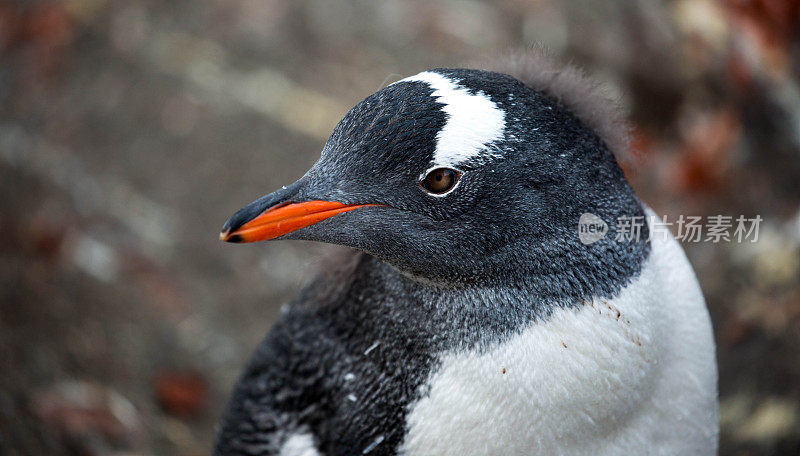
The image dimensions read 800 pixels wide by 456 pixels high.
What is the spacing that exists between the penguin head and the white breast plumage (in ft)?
0.55

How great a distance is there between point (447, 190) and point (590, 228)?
1.25 ft

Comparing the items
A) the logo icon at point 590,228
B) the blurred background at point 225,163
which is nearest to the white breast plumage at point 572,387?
the logo icon at point 590,228

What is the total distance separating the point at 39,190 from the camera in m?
4.13

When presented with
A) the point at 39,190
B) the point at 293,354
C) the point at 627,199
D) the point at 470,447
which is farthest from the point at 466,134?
the point at 39,190

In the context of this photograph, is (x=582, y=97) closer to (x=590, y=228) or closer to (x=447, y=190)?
(x=590, y=228)

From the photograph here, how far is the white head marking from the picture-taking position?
1646mm

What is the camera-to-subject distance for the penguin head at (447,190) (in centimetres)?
167

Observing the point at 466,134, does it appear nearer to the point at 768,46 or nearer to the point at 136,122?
the point at 768,46

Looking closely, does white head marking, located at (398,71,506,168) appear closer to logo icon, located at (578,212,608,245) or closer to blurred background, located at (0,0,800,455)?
logo icon, located at (578,212,608,245)

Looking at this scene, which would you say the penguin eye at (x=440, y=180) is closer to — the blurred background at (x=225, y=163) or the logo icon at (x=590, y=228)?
the logo icon at (x=590, y=228)

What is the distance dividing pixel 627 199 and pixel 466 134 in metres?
0.53

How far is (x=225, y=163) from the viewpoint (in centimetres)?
425

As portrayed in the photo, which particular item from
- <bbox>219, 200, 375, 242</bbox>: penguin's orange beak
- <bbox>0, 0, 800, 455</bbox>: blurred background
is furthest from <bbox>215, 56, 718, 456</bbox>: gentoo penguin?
<bbox>0, 0, 800, 455</bbox>: blurred background

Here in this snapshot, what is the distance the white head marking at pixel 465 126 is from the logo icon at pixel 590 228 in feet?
0.99
